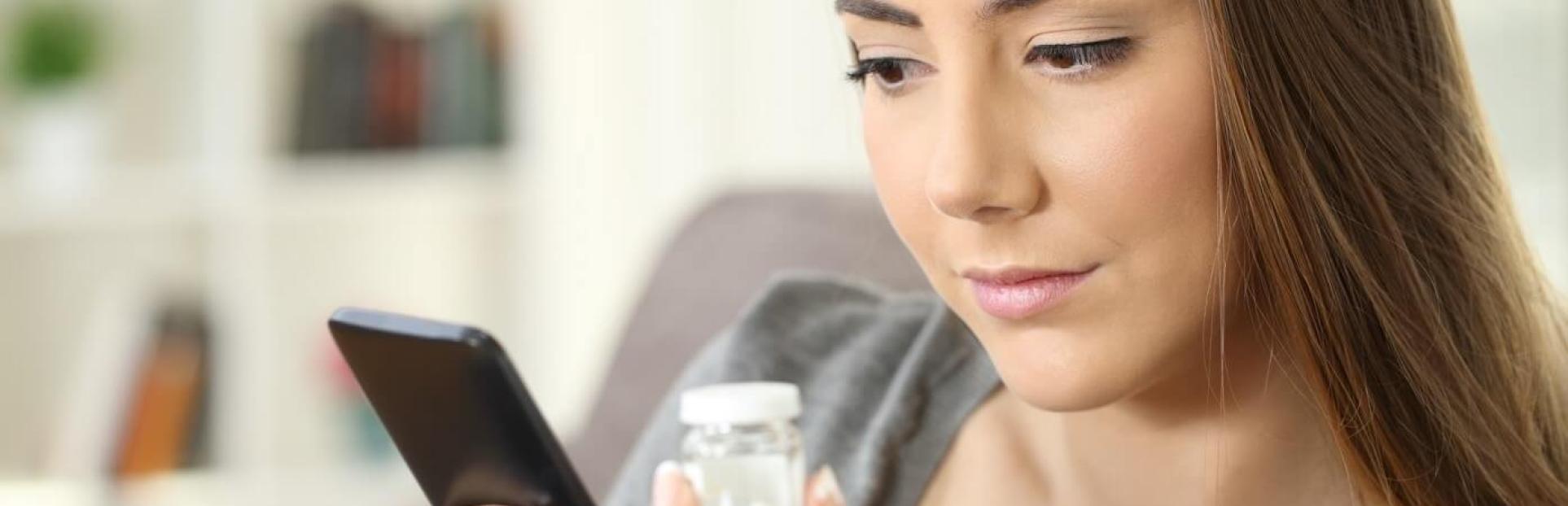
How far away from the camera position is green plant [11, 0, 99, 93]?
2.94 metres

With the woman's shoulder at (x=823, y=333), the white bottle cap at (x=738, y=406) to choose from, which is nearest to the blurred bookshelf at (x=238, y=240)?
the woman's shoulder at (x=823, y=333)

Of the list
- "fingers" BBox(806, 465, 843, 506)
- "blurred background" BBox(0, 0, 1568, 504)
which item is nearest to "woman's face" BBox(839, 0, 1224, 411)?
"fingers" BBox(806, 465, 843, 506)

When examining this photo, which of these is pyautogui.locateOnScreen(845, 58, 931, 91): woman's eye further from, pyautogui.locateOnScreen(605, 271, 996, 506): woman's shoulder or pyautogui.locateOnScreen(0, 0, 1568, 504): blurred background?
pyautogui.locateOnScreen(0, 0, 1568, 504): blurred background

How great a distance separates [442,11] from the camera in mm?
3148

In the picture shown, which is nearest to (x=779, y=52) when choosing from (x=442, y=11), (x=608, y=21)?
(x=608, y=21)

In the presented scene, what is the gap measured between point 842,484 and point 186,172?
79.8 inches

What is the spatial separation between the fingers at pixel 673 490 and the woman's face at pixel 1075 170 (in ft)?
0.69

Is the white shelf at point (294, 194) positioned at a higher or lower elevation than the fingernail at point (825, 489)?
lower

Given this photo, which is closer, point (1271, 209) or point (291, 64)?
point (1271, 209)

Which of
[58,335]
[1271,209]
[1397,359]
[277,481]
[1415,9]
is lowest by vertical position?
[277,481]

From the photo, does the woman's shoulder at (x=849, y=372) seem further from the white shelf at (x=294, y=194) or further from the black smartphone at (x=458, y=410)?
the white shelf at (x=294, y=194)

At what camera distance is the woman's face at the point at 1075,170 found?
3.23ft

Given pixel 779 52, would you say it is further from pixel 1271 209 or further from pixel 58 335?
pixel 1271 209

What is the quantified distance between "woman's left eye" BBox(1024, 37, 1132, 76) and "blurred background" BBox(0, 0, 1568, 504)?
1.54 metres
